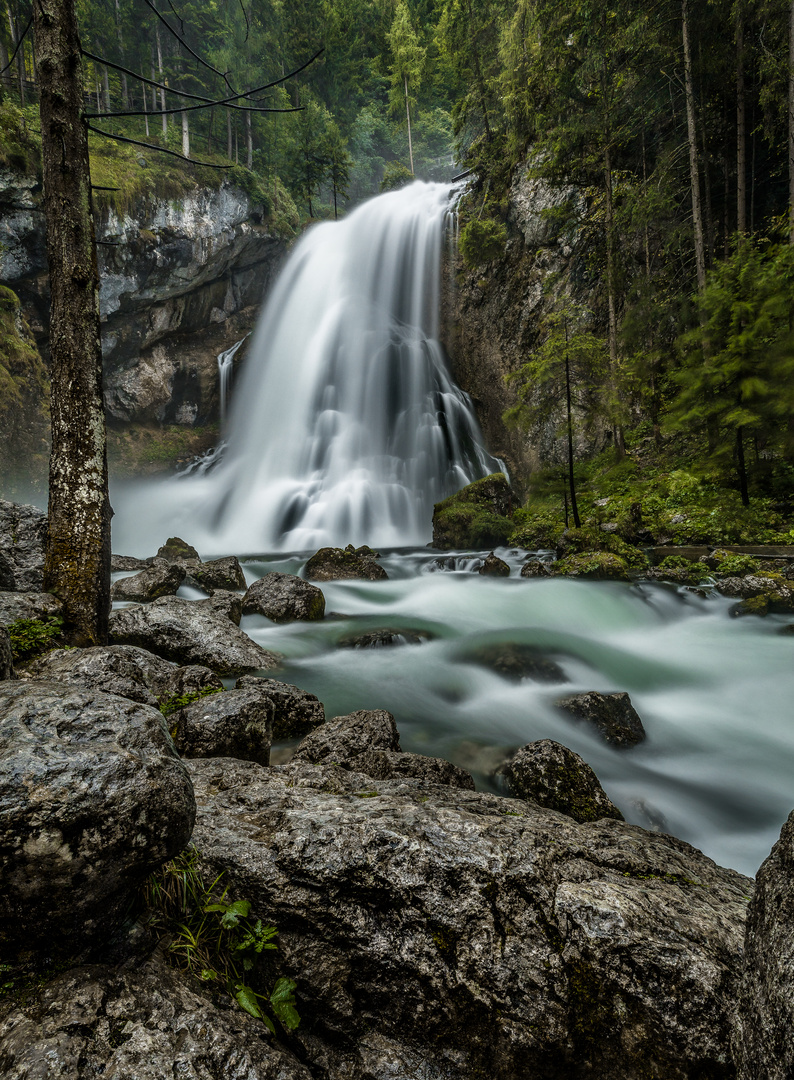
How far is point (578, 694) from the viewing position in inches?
228

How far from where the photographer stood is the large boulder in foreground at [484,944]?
1.58 meters

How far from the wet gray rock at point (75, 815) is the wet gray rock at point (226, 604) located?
18.5 ft

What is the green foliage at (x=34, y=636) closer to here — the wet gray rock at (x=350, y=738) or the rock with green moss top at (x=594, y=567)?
the wet gray rock at (x=350, y=738)

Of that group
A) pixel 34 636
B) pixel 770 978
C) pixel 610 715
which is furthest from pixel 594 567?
pixel 770 978

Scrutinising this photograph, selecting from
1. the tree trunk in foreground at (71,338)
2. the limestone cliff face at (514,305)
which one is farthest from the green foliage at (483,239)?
the tree trunk in foreground at (71,338)

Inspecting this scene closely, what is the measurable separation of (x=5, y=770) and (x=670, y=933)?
2175 mm

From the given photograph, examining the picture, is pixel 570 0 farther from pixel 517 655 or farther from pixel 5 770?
pixel 5 770

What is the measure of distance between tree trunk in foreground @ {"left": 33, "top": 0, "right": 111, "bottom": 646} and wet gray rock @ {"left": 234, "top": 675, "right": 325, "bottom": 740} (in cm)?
168

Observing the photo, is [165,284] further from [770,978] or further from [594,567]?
[770,978]

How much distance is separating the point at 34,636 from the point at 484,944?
4.32 meters

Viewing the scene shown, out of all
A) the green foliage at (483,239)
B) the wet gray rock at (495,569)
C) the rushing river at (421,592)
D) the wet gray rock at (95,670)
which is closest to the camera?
the wet gray rock at (95,670)

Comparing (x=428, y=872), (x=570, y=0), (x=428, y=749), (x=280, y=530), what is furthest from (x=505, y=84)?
(x=428, y=872)

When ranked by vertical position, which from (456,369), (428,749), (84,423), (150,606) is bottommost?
(428,749)

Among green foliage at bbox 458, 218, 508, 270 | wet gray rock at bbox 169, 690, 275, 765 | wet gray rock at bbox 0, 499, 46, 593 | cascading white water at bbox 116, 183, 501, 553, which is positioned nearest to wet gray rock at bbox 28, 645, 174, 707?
wet gray rock at bbox 169, 690, 275, 765
